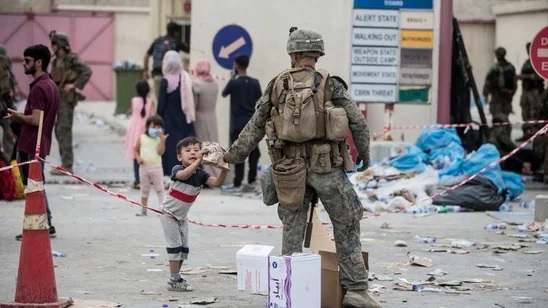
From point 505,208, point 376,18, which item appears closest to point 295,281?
point 505,208

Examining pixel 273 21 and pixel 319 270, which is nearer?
pixel 319 270

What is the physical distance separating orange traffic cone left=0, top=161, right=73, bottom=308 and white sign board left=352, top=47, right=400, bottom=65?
10.3 m

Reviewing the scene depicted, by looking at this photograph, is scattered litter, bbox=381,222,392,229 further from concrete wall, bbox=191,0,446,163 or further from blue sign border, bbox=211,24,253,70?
concrete wall, bbox=191,0,446,163

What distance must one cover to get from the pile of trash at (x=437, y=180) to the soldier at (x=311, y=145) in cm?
642

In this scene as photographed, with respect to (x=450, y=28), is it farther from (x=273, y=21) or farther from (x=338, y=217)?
(x=338, y=217)

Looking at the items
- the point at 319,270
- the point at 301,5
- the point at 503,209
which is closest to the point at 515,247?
the point at 503,209

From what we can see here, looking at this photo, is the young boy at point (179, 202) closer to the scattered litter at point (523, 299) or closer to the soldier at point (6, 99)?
the scattered litter at point (523, 299)

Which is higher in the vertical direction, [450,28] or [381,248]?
[450,28]

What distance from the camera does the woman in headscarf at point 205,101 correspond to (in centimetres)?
1778

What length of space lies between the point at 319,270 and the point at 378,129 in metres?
11.9

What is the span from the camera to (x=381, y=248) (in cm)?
1223

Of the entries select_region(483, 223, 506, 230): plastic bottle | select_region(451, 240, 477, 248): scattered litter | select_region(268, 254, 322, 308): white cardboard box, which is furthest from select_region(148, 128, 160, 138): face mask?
select_region(268, 254, 322, 308): white cardboard box

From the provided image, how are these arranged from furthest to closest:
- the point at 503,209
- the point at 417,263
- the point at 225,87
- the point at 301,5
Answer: the point at 301,5, the point at 225,87, the point at 503,209, the point at 417,263

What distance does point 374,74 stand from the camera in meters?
18.6
